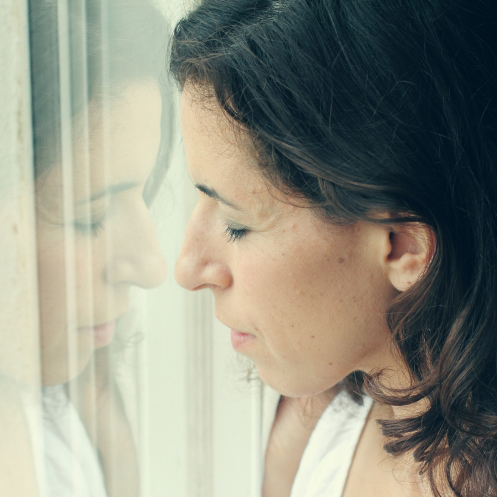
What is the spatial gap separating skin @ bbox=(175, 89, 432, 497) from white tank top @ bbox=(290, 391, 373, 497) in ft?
0.95

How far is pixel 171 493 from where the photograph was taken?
820 millimetres

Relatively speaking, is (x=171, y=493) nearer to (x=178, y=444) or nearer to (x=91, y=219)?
(x=178, y=444)

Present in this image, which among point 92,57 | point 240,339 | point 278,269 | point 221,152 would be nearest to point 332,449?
point 240,339

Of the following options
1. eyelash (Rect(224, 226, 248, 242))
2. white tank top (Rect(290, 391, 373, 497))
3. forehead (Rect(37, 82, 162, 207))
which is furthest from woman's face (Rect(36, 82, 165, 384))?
white tank top (Rect(290, 391, 373, 497))

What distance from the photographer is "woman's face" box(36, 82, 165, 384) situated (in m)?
0.58

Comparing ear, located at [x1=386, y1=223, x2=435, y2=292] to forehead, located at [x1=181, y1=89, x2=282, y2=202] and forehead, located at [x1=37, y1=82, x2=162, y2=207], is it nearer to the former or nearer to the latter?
forehead, located at [x1=181, y1=89, x2=282, y2=202]

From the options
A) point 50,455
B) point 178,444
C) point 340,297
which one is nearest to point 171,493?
point 178,444

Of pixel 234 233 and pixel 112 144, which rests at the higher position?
pixel 112 144

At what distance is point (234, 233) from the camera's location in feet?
2.44

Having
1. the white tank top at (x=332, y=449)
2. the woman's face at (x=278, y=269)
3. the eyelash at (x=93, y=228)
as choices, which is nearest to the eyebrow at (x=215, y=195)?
the woman's face at (x=278, y=269)

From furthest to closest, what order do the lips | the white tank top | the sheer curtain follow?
the white tank top, the lips, the sheer curtain

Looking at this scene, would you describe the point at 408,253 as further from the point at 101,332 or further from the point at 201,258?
the point at 101,332

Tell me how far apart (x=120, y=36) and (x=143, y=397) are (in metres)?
0.49

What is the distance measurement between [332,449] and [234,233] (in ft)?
1.93
